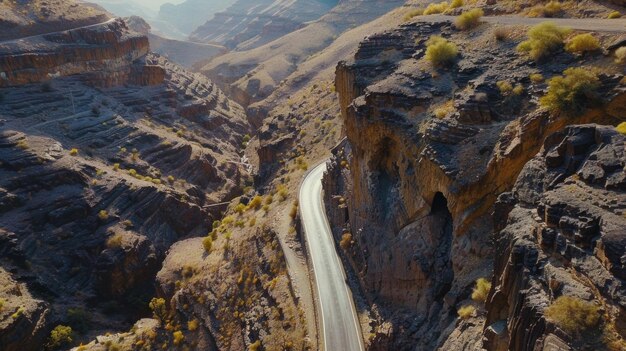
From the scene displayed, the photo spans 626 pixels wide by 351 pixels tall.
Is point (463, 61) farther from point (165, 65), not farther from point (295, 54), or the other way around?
point (295, 54)

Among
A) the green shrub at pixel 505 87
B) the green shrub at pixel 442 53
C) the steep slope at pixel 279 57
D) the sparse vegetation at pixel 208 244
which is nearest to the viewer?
the green shrub at pixel 505 87

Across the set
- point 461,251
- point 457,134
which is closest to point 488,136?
point 457,134

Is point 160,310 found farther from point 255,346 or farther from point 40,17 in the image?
point 40,17

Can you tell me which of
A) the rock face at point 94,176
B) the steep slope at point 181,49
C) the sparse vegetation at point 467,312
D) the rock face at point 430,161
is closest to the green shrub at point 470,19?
the rock face at point 430,161

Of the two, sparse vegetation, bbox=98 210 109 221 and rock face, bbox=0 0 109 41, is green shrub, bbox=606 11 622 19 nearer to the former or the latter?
sparse vegetation, bbox=98 210 109 221

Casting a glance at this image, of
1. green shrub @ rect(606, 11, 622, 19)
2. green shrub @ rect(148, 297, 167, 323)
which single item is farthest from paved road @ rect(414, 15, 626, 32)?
green shrub @ rect(148, 297, 167, 323)

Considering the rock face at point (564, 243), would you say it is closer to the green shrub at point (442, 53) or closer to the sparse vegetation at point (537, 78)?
the sparse vegetation at point (537, 78)
